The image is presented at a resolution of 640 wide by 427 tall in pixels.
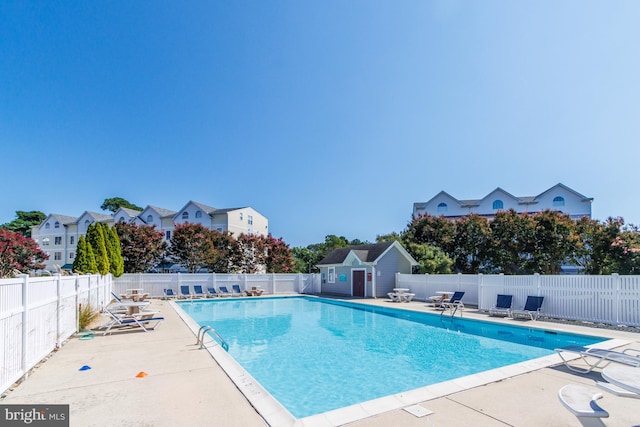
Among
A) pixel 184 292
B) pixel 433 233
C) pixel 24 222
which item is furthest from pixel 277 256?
pixel 24 222

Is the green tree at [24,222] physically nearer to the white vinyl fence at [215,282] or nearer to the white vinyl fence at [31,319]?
the white vinyl fence at [215,282]

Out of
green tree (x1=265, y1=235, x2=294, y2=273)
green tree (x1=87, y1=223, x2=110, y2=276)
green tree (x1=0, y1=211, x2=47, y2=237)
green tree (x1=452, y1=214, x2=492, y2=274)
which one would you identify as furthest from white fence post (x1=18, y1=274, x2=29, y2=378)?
green tree (x1=0, y1=211, x2=47, y2=237)

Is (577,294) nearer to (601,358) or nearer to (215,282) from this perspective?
(601,358)

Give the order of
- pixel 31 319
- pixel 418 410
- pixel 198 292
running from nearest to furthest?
pixel 418 410
pixel 31 319
pixel 198 292

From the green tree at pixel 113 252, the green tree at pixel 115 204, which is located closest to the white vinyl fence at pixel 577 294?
the green tree at pixel 113 252

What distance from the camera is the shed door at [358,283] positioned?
23.0m

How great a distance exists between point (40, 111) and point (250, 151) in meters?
12.4

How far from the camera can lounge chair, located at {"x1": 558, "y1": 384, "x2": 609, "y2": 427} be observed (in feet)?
10.2

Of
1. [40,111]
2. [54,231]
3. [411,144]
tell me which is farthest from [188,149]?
[54,231]

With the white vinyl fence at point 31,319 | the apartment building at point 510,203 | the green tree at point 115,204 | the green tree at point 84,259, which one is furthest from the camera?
the green tree at point 115,204

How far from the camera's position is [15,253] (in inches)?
821

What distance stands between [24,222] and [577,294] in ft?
239

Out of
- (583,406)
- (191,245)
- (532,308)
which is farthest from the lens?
(191,245)

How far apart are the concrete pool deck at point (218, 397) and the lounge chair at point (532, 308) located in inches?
242
